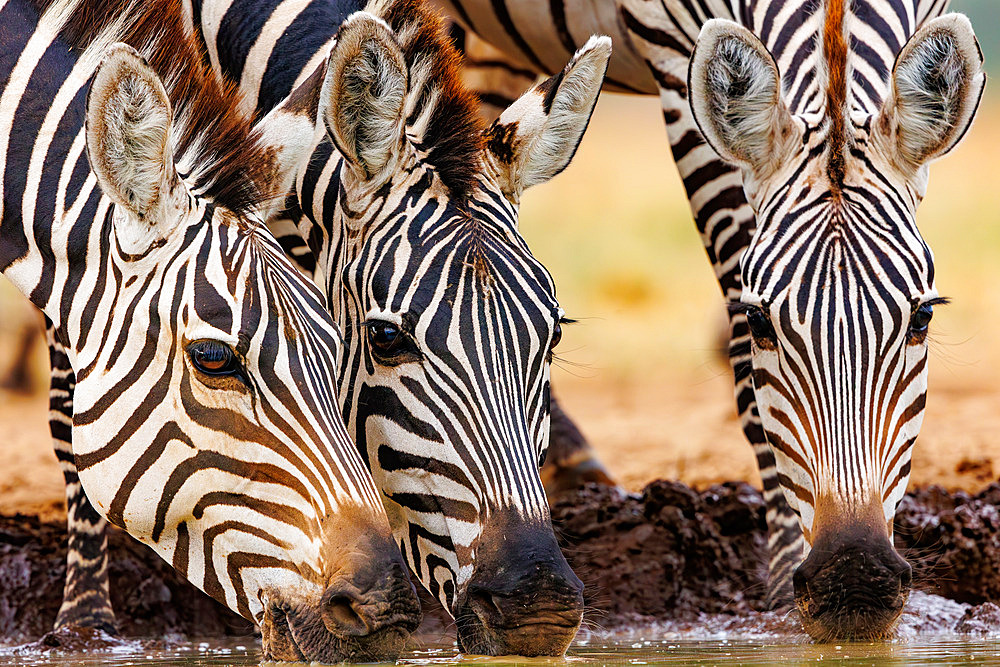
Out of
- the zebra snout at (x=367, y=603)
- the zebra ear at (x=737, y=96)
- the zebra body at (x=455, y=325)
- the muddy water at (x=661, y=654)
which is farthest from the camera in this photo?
the zebra ear at (x=737, y=96)

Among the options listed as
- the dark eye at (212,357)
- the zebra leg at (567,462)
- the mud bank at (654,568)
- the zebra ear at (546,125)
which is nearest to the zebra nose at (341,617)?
the dark eye at (212,357)

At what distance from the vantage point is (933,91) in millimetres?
5707

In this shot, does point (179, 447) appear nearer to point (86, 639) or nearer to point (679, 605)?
point (86, 639)

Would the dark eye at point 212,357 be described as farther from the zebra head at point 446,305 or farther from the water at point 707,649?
the water at point 707,649

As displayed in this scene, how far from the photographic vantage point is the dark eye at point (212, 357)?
4.50 m

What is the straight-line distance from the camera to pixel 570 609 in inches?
174

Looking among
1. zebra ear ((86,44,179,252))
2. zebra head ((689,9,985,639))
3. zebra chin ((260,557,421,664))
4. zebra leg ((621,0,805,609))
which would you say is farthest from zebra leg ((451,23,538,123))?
zebra chin ((260,557,421,664))

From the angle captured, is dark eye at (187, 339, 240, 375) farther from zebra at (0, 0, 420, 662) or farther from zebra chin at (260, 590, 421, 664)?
zebra chin at (260, 590, 421, 664)

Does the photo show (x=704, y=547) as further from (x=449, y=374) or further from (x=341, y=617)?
(x=341, y=617)

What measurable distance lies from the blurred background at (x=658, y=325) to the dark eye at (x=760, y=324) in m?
0.91

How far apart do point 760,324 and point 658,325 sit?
1145 cm

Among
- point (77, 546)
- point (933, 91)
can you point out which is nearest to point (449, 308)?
point (933, 91)

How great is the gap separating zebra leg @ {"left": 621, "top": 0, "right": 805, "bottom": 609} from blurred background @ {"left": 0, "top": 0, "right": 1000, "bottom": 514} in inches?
39.5

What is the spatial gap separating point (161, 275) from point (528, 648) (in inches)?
73.0
